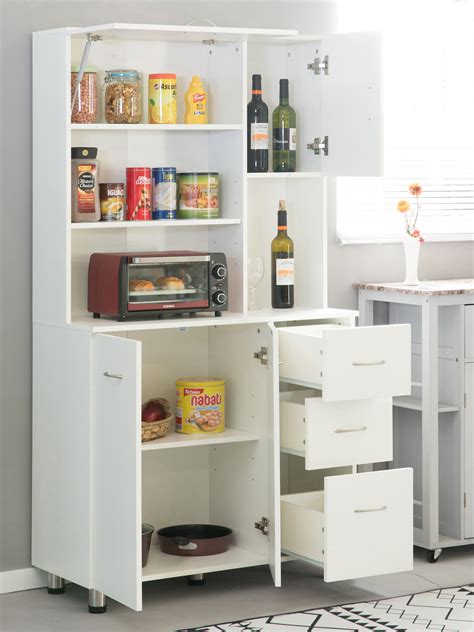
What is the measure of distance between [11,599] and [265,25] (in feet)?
6.44

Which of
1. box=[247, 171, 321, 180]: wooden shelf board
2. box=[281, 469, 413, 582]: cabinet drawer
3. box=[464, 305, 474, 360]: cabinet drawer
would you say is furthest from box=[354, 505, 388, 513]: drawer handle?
box=[247, 171, 321, 180]: wooden shelf board

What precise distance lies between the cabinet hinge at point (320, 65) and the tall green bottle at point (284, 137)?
0.13 m

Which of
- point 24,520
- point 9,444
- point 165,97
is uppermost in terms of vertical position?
point 165,97

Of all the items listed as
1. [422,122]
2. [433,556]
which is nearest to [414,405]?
[433,556]

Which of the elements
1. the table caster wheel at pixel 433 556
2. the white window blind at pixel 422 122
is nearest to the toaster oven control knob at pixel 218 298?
the white window blind at pixel 422 122

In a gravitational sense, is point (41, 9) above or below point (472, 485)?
A: above

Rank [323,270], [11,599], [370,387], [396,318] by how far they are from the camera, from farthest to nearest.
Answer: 1. [396,318]
2. [323,270]
3. [11,599]
4. [370,387]

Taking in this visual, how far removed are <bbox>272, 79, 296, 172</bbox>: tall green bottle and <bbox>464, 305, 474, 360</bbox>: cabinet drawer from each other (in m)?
0.75

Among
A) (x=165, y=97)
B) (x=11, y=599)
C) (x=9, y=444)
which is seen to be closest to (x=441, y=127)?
(x=165, y=97)

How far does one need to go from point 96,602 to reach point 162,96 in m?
1.47

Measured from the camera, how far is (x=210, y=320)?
3271 mm

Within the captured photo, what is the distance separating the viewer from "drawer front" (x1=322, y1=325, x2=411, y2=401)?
3127 millimetres

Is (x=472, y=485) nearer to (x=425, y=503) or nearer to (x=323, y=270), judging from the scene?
(x=425, y=503)

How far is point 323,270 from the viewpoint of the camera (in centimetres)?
366
